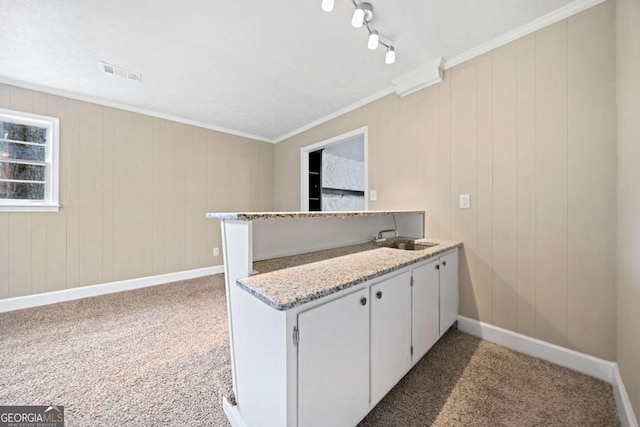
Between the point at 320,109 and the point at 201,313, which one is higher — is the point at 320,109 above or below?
above

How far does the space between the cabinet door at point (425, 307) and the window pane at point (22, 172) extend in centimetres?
409

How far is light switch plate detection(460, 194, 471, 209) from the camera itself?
6.84 ft

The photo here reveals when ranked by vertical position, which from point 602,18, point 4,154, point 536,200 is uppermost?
point 602,18

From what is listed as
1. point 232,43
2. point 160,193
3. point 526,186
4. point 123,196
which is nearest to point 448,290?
point 526,186

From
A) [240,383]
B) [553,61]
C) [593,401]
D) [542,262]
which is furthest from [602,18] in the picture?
[240,383]

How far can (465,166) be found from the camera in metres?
2.10

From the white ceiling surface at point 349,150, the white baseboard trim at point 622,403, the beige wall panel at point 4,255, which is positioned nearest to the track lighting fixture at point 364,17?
the white ceiling surface at point 349,150

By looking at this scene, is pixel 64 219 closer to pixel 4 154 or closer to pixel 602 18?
pixel 4 154

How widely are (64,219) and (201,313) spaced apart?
203cm

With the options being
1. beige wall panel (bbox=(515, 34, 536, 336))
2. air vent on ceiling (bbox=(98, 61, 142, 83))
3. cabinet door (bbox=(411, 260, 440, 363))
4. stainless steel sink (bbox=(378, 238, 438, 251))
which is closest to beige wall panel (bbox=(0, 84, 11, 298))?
air vent on ceiling (bbox=(98, 61, 142, 83))

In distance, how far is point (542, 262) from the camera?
1.74 metres

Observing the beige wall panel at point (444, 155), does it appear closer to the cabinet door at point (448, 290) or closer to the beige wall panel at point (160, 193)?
the cabinet door at point (448, 290)

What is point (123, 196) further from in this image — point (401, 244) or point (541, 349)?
point (541, 349)

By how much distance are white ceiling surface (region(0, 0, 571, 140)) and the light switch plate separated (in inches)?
49.4
